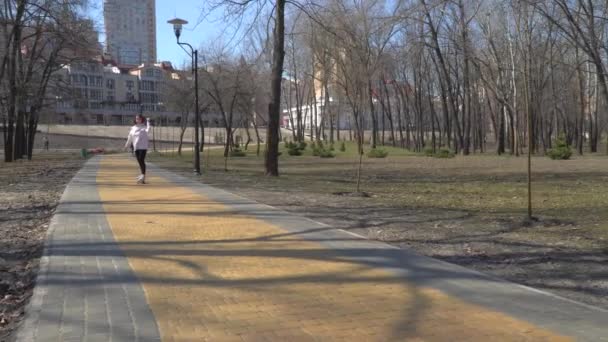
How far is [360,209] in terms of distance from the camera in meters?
10.9

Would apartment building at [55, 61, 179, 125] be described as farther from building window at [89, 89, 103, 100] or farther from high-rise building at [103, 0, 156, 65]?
high-rise building at [103, 0, 156, 65]

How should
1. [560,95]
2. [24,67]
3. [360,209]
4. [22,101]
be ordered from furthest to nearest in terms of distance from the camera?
[560,95] → [24,67] → [22,101] → [360,209]

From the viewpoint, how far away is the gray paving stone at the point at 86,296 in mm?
Result: 4145

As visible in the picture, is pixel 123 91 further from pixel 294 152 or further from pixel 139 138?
pixel 139 138

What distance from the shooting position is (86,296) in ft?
16.4

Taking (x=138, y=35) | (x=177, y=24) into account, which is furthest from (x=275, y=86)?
(x=138, y=35)

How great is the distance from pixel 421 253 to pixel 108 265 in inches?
135

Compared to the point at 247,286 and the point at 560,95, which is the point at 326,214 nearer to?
the point at 247,286

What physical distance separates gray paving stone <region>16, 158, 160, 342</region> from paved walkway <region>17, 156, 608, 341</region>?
11 millimetres

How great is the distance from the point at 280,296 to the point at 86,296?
5.28 feet

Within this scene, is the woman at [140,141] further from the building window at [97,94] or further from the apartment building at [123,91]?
the building window at [97,94]

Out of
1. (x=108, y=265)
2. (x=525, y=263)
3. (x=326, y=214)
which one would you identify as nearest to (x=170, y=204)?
(x=326, y=214)

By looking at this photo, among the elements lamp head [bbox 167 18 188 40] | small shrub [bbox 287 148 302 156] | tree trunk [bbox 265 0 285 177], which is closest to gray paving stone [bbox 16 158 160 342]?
tree trunk [bbox 265 0 285 177]

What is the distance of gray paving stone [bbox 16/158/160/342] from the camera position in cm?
414
